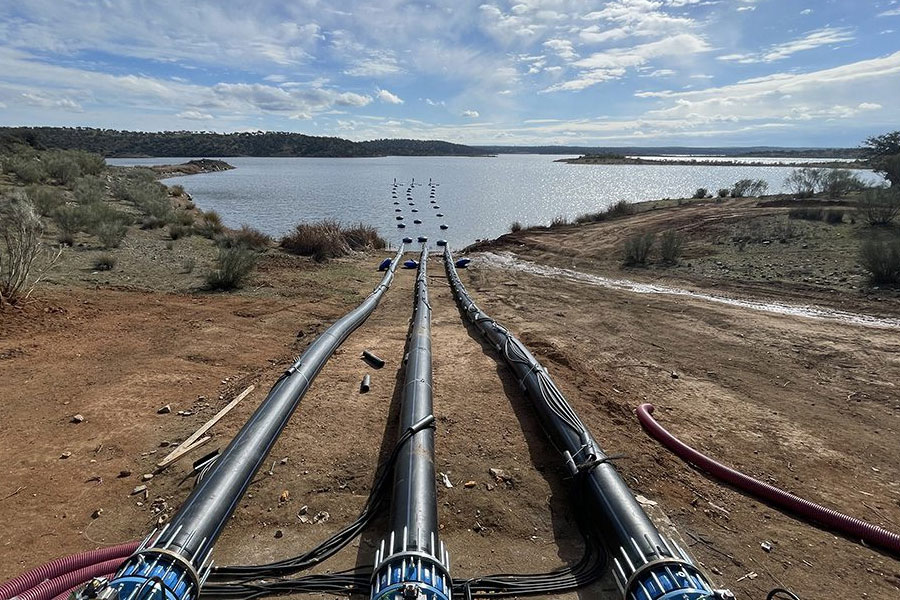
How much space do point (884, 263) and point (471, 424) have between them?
14189 mm

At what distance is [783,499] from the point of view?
180 inches

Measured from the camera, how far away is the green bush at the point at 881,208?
19.4 metres

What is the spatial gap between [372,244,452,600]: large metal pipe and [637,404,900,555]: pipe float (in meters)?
2.96

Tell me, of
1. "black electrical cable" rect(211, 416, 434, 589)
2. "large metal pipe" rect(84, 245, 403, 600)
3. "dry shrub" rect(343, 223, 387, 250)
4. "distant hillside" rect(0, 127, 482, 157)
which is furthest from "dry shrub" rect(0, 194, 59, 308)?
"distant hillside" rect(0, 127, 482, 157)

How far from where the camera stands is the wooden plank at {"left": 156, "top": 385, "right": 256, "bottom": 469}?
495 cm

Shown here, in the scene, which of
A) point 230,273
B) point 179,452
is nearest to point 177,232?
point 230,273

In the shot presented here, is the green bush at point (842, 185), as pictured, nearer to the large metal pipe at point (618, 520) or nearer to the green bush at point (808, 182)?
the green bush at point (808, 182)

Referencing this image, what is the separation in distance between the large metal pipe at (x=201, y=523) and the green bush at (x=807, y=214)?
2494 centimetres

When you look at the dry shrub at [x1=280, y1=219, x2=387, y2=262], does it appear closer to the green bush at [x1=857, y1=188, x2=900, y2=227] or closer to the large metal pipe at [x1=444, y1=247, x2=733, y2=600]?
the large metal pipe at [x1=444, y1=247, x2=733, y2=600]

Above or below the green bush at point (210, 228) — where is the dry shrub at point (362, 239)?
below

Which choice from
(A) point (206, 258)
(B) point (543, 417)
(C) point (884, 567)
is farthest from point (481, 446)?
(A) point (206, 258)

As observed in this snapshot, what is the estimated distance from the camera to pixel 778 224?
2114 cm

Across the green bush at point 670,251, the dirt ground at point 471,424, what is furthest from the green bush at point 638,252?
the dirt ground at point 471,424

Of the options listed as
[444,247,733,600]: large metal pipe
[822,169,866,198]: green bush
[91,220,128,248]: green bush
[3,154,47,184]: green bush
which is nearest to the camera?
[444,247,733,600]: large metal pipe
